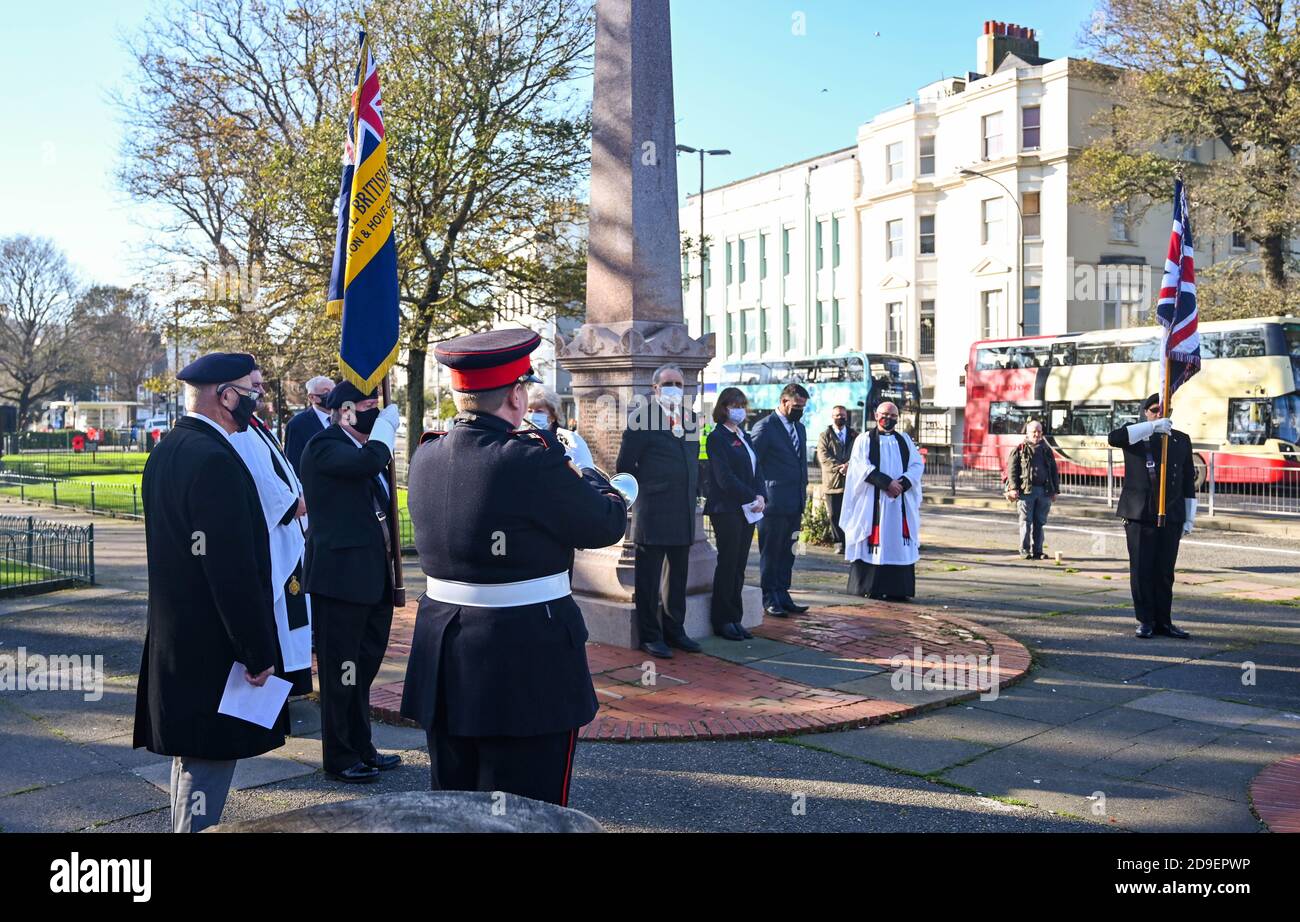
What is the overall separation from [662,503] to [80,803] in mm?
4033

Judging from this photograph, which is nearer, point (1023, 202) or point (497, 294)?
point (497, 294)

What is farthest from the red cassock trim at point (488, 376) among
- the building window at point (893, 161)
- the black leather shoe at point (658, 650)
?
the building window at point (893, 161)

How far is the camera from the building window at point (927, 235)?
161 feet

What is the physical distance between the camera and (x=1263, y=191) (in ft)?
92.2

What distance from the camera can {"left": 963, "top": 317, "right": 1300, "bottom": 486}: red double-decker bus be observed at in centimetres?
2500

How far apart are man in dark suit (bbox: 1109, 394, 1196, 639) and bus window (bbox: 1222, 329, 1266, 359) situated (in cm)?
1888

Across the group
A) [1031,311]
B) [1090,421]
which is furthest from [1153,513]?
[1031,311]

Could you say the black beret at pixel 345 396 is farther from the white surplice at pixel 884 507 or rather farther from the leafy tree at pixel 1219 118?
the leafy tree at pixel 1219 118

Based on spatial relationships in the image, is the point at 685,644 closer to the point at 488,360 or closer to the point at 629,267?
the point at 629,267
